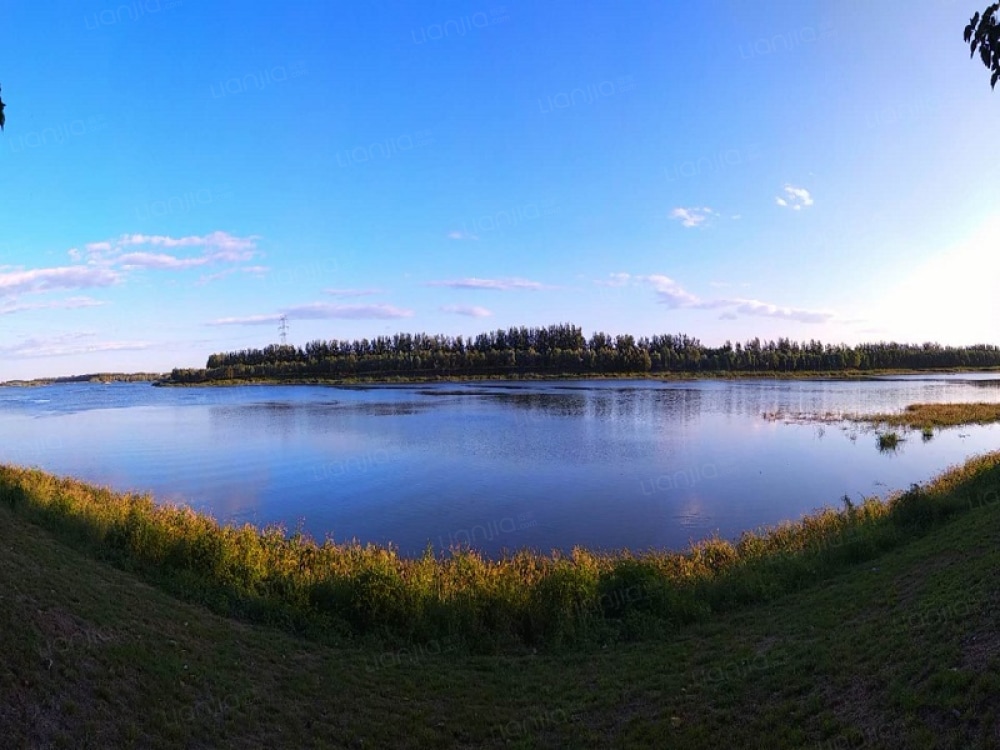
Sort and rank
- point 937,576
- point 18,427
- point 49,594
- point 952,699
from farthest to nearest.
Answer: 1. point 18,427
2. point 937,576
3. point 49,594
4. point 952,699

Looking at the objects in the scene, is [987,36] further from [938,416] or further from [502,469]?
[938,416]

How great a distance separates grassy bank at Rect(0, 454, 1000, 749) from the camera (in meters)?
6.04

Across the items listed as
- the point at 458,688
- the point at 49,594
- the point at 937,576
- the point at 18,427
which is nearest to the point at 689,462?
the point at 937,576

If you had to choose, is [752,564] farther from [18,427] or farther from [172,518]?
[18,427]

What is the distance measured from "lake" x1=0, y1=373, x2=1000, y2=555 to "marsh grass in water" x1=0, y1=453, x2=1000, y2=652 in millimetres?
3563

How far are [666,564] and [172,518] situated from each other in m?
13.2

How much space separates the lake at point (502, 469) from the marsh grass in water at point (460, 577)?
3.56 meters

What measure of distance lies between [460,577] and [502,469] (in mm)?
16490

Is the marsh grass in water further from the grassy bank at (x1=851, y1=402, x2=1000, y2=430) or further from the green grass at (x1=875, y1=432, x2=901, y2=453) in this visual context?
the grassy bank at (x1=851, y1=402, x2=1000, y2=430)

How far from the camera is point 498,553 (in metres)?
17.4

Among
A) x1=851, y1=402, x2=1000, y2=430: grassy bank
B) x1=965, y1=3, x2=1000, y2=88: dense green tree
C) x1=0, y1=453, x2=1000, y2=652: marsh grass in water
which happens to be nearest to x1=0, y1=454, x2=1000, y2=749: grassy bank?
x1=0, y1=453, x2=1000, y2=652: marsh grass in water

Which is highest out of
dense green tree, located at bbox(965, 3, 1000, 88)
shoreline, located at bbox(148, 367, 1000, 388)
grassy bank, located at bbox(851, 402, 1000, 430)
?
dense green tree, located at bbox(965, 3, 1000, 88)

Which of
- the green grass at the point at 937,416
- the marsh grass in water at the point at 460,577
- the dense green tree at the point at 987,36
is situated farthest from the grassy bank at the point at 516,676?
the green grass at the point at 937,416

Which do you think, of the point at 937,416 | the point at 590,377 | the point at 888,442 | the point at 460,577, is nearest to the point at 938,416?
the point at 937,416
